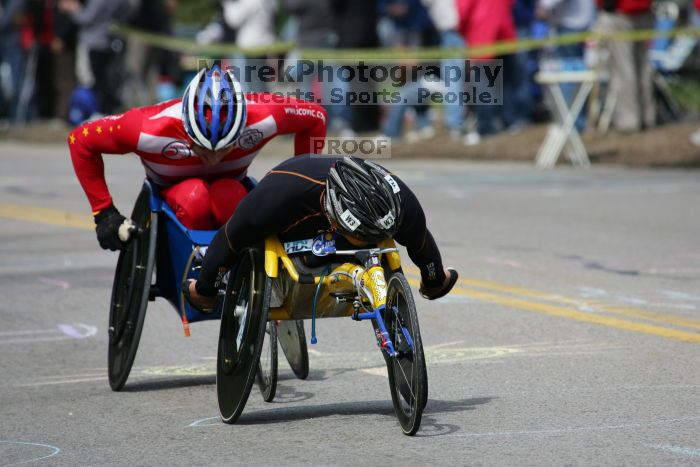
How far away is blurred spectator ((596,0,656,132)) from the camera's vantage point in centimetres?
1961

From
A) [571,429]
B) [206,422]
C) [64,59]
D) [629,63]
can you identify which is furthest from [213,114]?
[64,59]

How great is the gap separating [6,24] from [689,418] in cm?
2256

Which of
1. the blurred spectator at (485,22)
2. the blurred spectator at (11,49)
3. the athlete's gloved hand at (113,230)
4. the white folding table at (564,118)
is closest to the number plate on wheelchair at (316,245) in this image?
the athlete's gloved hand at (113,230)

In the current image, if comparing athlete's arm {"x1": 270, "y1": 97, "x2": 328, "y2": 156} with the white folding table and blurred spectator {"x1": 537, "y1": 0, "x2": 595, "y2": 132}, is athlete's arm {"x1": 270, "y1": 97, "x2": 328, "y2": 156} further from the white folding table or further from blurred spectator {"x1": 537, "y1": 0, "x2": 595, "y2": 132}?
blurred spectator {"x1": 537, "y1": 0, "x2": 595, "y2": 132}

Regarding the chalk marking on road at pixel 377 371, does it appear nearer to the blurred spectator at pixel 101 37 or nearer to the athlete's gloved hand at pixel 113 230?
the athlete's gloved hand at pixel 113 230

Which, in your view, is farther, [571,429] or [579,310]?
[579,310]

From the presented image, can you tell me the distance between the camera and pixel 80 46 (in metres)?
28.2

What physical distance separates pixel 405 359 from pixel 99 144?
7.17ft

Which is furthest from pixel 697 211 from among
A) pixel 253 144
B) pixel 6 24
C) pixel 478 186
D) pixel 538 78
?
pixel 6 24

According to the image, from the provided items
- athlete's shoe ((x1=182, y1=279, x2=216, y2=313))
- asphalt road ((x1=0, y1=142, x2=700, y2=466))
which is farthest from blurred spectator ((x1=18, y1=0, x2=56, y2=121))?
athlete's shoe ((x1=182, y1=279, x2=216, y2=313))

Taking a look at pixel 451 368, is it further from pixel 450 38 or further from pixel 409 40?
pixel 409 40

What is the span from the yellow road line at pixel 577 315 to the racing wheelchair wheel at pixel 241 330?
111 inches

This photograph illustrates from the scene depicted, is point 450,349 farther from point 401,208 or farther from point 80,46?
point 80,46

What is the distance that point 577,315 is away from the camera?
9008mm
